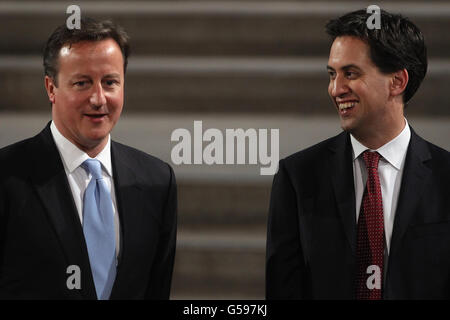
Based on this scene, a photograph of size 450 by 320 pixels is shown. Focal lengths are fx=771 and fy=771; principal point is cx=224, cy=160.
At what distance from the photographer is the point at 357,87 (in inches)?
54.9

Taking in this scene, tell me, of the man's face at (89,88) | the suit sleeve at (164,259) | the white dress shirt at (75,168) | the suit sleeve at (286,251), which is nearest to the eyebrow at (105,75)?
the man's face at (89,88)

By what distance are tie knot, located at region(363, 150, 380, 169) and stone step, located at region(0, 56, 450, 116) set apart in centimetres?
77

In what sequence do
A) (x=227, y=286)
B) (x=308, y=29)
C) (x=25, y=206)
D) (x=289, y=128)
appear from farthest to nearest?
(x=308, y=29)
(x=289, y=128)
(x=227, y=286)
(x=25, y=206)

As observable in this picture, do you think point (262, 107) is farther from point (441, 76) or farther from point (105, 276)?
point (105, 276)

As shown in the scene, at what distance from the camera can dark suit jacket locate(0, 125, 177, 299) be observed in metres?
1.31

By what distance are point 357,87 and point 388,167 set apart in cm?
16

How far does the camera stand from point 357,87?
139 cm

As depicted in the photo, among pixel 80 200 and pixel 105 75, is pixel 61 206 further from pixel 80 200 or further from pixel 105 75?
pixel 105 75

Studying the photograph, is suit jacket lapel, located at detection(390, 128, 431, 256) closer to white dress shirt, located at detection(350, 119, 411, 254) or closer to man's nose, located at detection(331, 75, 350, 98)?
white dress shirt, located at detection(350, 119, 411, 254)

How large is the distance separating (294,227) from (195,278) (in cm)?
57

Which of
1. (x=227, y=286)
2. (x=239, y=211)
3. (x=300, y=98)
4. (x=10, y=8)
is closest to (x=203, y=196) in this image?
(x=239, y=211)

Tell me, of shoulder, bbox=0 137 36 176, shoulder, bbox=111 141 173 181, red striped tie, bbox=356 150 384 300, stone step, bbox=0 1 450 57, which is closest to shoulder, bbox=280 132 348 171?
red striped tie, bbox=356 150 384 300

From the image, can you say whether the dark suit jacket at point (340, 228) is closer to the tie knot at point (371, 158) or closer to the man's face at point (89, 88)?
the tie knot at point (371, 158)
